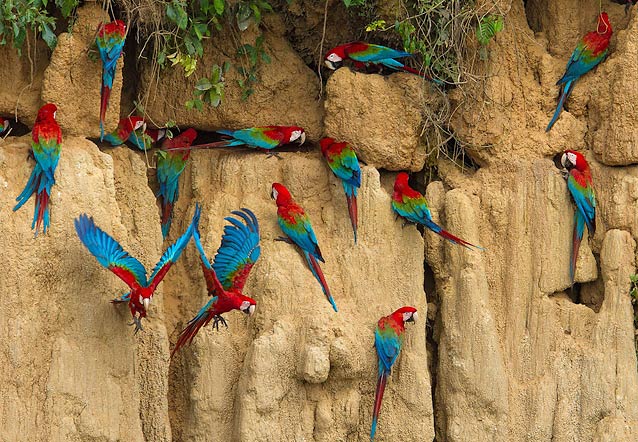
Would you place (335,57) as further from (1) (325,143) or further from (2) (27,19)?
(2) (27,19)

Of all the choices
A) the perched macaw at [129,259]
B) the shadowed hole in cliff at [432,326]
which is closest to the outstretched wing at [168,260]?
the perched macaw at [129,259]

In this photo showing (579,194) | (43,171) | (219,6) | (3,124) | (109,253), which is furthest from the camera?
(579,194)

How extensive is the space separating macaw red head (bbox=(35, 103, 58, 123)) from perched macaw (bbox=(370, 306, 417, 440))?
5.32ft

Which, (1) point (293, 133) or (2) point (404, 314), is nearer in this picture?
(2) point (404, 314)

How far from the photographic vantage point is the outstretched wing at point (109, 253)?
15.7ft

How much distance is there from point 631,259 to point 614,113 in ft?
2.19

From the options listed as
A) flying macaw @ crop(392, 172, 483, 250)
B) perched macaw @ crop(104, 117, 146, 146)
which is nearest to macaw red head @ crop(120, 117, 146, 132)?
perched macaw @ crop(104, 117, 146, 146)

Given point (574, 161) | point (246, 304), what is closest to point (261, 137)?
point (246, 304)

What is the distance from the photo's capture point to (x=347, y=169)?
5453mm

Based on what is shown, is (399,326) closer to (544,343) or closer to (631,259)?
(544,343)

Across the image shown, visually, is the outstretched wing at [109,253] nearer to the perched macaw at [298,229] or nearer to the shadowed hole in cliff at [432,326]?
the perched macaw at [298,229]

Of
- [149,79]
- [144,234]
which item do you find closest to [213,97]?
[149,79]

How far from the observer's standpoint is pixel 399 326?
5.37 m

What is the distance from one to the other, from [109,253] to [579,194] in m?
2.16
